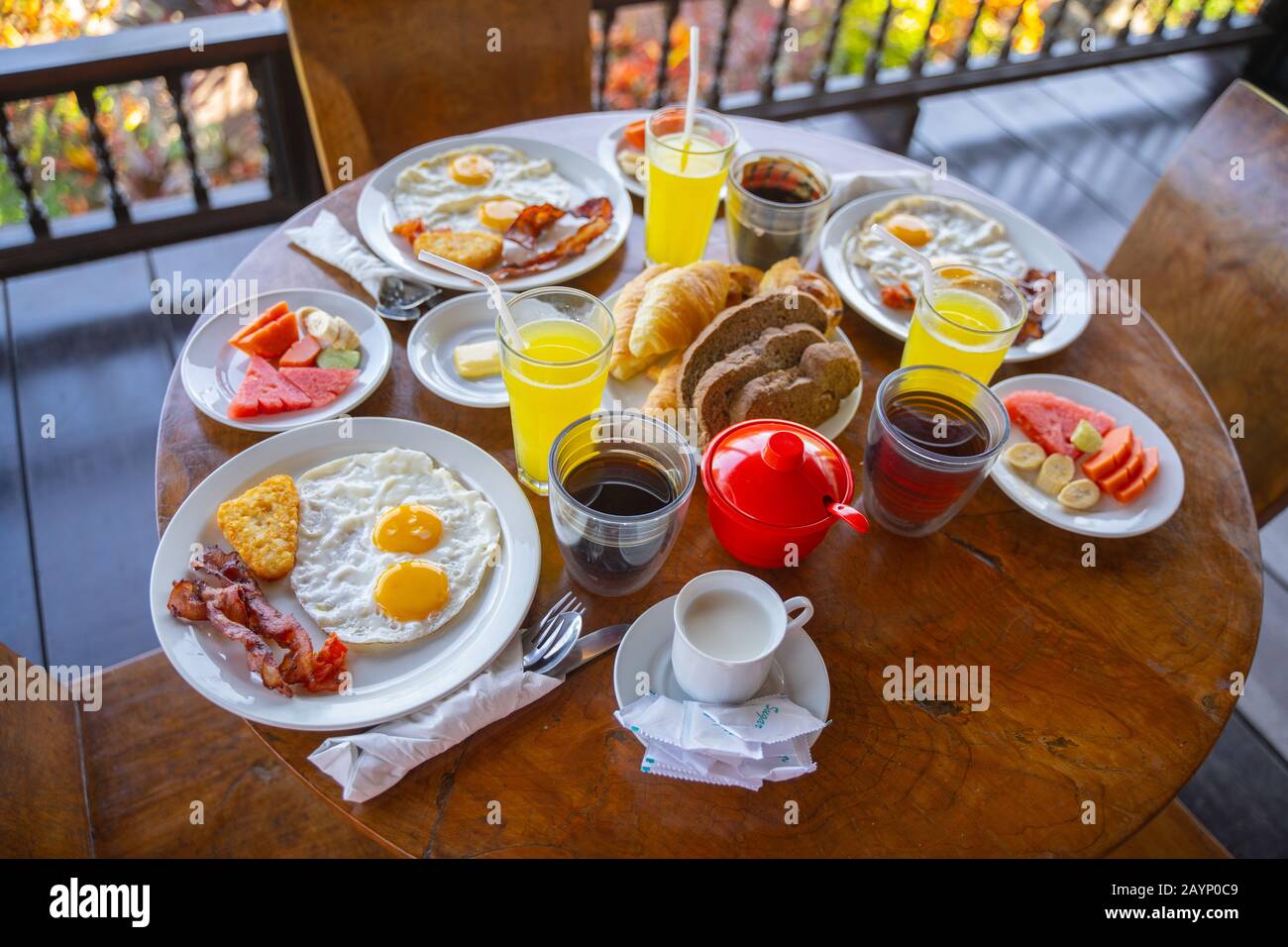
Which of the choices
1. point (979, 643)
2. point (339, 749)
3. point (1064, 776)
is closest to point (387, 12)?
point (339, 749)

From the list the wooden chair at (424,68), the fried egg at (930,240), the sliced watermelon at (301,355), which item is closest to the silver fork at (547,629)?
the sliced watermelon at (301,355)

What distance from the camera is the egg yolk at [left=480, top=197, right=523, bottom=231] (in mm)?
1880

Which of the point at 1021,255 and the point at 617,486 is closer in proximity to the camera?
the point at 617,486

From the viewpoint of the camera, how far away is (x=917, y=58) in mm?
3850

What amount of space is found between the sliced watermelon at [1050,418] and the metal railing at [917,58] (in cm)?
221

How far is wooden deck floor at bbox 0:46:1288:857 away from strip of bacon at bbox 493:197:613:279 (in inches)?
57.9

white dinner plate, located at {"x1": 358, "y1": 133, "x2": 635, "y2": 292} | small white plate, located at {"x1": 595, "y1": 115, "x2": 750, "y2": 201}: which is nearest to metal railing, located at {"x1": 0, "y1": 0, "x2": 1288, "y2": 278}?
white dinner plate, located at {"x1": 358, "y1": 133, "x2": 635, "y2": 292}

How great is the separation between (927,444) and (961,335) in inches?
9.7

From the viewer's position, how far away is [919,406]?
1431 mm

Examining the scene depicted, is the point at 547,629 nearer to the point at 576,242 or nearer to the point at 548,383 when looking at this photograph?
the point at 548,383

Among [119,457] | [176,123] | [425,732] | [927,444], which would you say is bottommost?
[119,457]

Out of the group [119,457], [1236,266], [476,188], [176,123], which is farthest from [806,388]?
[176,123]

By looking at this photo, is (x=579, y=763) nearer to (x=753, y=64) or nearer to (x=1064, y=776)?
(x=1064, y=776)

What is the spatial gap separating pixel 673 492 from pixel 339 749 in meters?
0.55
